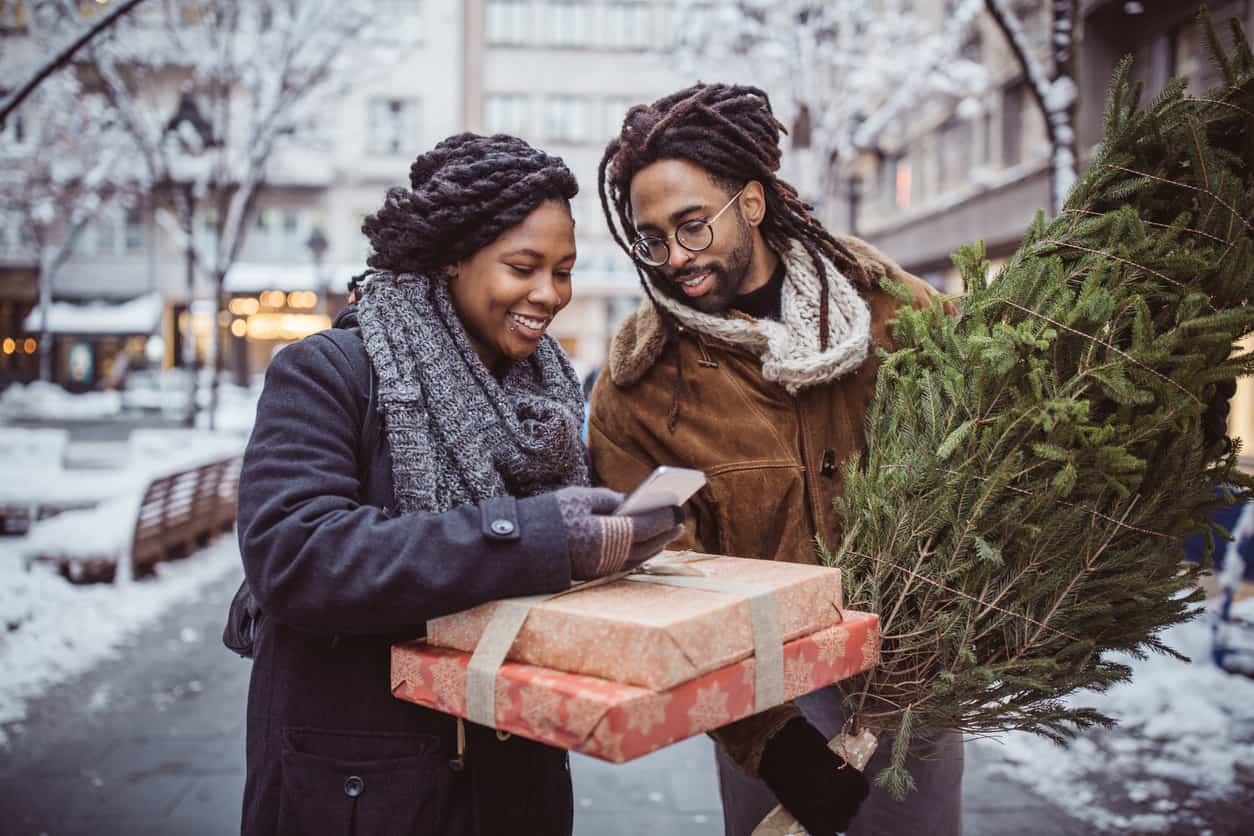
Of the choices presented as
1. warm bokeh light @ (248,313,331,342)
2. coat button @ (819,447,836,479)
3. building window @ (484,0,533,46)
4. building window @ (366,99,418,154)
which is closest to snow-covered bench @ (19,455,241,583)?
coat button @ (819,447,836,479)

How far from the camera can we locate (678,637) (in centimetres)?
147

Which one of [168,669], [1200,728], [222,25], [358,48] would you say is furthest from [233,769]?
[358,48]

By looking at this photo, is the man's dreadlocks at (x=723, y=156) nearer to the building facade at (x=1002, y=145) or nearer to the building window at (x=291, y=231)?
the building facade at (x=1002, y=145)

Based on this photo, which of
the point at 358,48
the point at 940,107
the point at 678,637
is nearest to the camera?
the point at 678,637

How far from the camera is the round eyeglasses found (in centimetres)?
248

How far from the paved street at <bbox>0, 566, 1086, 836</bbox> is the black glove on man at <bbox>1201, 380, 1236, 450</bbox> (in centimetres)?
253

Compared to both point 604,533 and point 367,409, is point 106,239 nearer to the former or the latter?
point 367,409

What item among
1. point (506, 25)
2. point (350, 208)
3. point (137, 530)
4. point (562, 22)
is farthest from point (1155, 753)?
point (506, 25)

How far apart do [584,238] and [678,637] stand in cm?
3562

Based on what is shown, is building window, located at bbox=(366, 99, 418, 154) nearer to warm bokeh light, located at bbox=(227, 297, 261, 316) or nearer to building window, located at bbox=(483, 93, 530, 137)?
building window, located at bbox=(483, 93, 530, 137)

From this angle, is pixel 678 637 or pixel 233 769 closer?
pixel 678 637

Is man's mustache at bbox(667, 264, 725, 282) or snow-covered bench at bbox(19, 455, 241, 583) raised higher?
man's mustache at bbox(667, 264, 725, 282)

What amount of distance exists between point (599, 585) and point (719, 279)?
3.54ft

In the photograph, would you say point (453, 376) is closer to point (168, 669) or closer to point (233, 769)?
point (233, 769)
